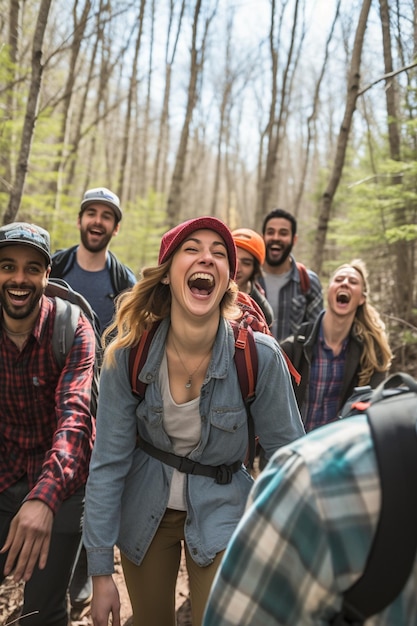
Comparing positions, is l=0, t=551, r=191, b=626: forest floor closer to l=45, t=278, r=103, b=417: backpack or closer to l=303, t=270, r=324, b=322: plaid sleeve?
l=45, t=278, r=103, b=417: backpack

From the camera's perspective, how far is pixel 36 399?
292 cm

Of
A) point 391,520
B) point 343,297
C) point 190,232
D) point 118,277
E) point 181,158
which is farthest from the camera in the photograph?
point 181,158

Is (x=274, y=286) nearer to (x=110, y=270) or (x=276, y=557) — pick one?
(x=110, y=270)

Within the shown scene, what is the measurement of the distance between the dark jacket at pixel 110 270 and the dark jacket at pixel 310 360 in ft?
5.55

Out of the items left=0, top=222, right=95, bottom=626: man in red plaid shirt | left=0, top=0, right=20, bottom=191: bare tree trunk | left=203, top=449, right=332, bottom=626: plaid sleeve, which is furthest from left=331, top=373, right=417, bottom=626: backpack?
left=0, top=0, right=20, bottom=191: bare tree trunk

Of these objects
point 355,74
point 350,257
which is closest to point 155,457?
point 355,74

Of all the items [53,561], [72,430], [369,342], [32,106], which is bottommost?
[53,561]

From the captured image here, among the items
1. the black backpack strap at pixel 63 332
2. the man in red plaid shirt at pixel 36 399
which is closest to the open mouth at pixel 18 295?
the man in red plaid shirt at pixel 36 399

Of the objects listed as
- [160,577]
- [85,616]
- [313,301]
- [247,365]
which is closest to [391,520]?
[247,365]

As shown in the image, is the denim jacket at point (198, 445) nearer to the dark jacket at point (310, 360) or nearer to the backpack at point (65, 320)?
the backpack at point (65, 320)

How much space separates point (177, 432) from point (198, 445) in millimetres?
119

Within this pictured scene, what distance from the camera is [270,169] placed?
1341cm

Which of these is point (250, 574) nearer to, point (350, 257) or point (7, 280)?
point (7, 280)

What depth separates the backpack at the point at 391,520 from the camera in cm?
94
